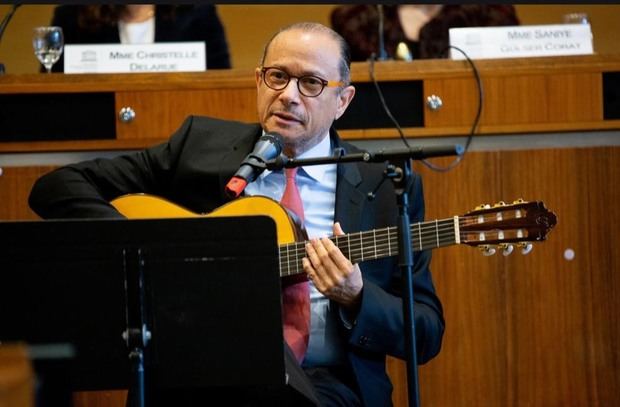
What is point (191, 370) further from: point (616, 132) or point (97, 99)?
point (616, 132)

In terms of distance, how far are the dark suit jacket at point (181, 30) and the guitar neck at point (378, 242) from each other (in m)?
2.11

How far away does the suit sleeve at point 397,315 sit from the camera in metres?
2.16

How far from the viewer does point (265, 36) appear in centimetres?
511

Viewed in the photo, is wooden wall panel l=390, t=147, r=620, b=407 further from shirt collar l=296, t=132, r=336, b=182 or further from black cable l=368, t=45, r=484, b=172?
shirt collar l=296, t=132, r=336, b=182

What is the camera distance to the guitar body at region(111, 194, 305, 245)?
2.19 meters

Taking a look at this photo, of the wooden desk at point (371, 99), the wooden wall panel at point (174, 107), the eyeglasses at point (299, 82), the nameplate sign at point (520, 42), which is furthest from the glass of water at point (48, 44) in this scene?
the nameplate sign at point (520, 42)

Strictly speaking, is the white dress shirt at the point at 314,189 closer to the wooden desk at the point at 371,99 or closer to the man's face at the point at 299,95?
the man's face at the point at 299,95

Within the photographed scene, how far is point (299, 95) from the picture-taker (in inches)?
92.7

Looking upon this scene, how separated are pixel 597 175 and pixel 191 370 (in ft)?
4.93

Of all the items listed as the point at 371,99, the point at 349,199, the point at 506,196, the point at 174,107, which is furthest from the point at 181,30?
the point at 349,199

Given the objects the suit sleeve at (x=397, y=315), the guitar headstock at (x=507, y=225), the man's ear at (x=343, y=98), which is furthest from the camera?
the man's ear at (x=343, y=98)

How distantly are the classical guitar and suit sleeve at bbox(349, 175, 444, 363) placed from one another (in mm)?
117

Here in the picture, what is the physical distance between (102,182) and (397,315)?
0.77m

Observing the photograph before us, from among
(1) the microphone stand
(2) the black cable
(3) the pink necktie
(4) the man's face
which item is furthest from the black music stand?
(2) the black cable
